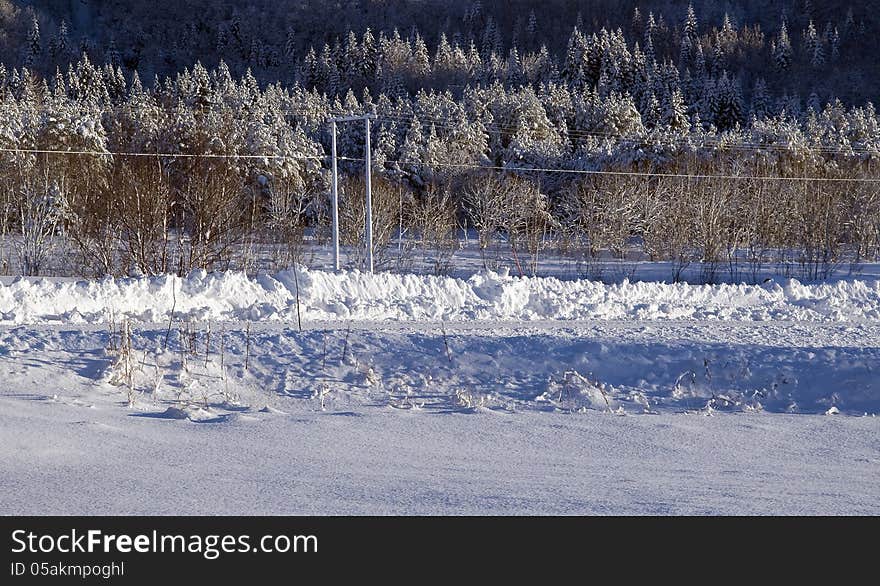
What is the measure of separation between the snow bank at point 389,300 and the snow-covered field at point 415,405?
9 centimetres

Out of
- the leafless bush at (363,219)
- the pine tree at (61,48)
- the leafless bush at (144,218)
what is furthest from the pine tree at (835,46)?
the pine tree at (61,48)

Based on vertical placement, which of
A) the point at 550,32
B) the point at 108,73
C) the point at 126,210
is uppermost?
the point at 550,32

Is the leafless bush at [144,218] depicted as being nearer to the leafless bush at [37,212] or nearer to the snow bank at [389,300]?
the leafless bush at [37,212]

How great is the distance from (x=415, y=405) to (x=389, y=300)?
11037 mm

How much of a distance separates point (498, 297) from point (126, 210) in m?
15.7

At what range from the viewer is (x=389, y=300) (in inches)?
837

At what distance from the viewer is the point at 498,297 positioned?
71.4 ft

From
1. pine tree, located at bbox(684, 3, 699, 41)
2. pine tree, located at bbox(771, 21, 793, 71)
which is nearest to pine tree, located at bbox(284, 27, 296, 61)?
pine tree, located at bbox(684, 3, 699, 41)

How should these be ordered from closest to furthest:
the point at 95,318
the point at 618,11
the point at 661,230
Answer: the point at 95,318 < the point at 661,230 < the point at 618,11

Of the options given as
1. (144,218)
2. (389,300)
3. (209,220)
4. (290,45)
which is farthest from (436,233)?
(290,45)

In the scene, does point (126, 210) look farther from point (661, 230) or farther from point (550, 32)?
point (550, 32)
